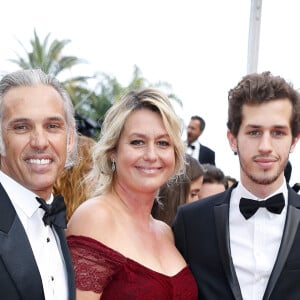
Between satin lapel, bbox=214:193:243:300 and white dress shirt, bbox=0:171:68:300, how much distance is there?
2.53 feet

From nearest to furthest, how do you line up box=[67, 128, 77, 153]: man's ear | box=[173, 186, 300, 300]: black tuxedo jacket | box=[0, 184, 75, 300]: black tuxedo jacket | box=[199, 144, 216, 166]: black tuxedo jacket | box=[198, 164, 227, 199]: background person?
box=[0, 184, 75, 300]: black tuxedo jacket, box=[67, 128, 77, 153]: man's ear, box=[173, 186, 300, 300]: black tuxedo jacket, box=[198, 164, 227, 199]: background person, box=[199, 144, 216, 166]: black tuxedo jacket

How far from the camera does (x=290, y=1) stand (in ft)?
18.3

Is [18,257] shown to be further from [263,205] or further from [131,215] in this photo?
[263,205]

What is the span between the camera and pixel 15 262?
1.61 metres

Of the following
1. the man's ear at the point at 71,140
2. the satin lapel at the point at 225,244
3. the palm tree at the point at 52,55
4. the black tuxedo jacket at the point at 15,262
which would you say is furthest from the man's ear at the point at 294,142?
the palm tree at the point at 52,55

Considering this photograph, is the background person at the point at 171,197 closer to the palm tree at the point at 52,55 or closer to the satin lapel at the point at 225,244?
the satin lapel at the point at 225,244

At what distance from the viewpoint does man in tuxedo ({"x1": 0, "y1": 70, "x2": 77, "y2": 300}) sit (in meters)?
1.81

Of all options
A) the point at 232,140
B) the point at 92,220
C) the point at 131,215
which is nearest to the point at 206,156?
the point at 232,140

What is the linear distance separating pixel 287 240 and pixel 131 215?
0.71m

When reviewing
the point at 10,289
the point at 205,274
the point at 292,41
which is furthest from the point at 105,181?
the point at 292,41

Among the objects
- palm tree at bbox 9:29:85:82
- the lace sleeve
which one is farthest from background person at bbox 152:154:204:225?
palm tree at bbox 9:29:85:82

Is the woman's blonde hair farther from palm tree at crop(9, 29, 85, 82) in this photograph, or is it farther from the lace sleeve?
palm tree at crop(9, 29, 85, 82)

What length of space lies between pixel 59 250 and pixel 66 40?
17.0 meters

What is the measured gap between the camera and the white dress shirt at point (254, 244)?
7.56ft
